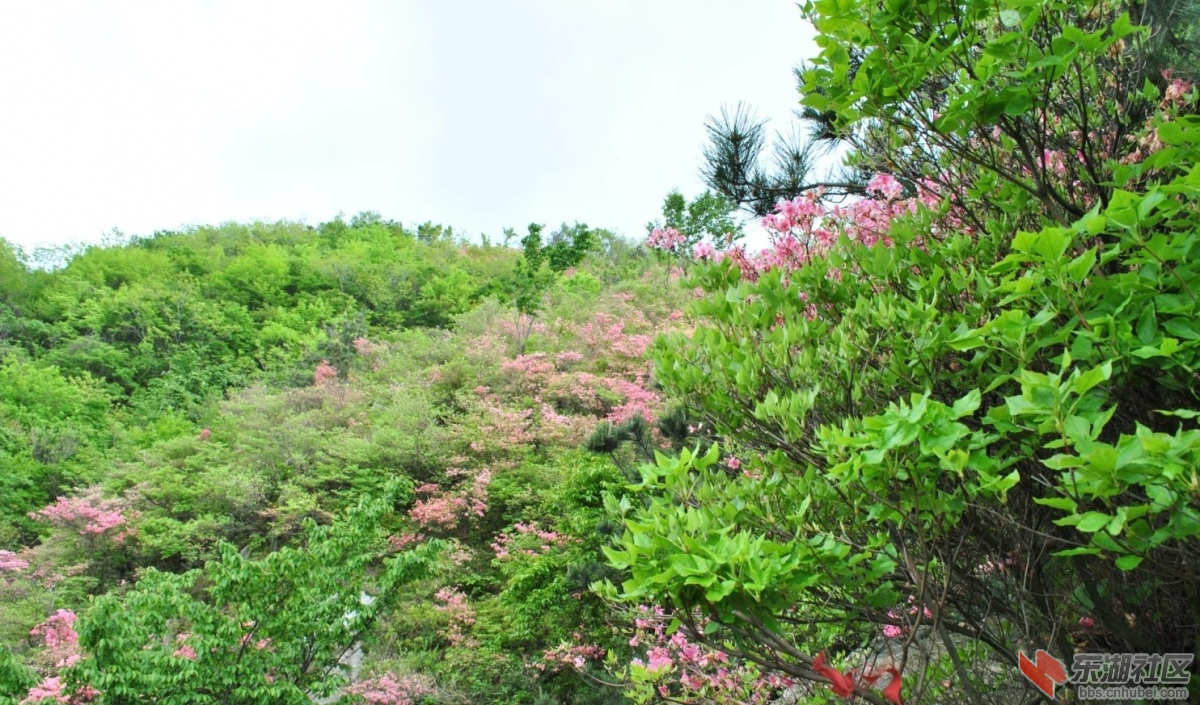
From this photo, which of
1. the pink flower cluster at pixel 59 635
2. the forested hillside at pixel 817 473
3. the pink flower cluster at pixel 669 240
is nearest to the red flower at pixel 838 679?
the forested hillside at pixel 817 473

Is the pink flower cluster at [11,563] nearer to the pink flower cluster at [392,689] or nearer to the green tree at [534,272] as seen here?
the pink flower cluster at [392,689]

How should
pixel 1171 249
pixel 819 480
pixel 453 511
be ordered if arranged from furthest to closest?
pixel 453 511
pixel 819 480
pixel 1171 249

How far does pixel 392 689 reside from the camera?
5.15 m

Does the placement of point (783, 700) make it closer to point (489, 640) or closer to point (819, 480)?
point (819, 480)

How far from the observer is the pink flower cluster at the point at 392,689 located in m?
5.09

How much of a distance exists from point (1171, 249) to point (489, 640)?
5611 mm

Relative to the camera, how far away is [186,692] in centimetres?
350

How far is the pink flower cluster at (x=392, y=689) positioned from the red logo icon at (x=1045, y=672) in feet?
15.8

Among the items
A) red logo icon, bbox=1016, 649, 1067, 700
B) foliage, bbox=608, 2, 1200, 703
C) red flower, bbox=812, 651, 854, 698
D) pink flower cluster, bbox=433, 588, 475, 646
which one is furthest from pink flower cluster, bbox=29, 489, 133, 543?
red logo icon, bbox=1016, 649, 1067, 700

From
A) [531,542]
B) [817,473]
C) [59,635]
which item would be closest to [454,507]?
[531,542]

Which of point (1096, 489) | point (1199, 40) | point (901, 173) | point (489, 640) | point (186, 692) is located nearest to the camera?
point (1096, 489)

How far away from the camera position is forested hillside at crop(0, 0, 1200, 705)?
3.63 feet

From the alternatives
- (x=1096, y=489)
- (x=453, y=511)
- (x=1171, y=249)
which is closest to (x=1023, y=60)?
(x=1171, y=249)

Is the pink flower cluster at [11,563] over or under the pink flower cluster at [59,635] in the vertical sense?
over
